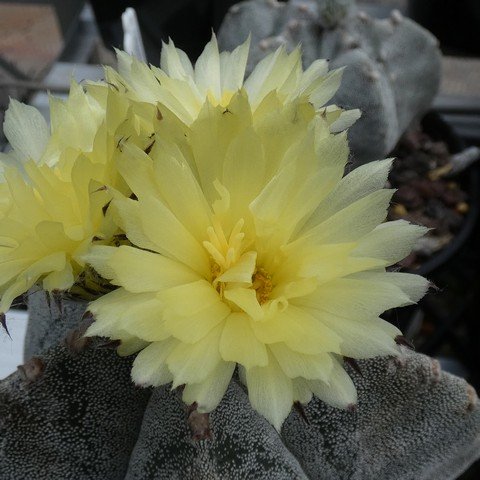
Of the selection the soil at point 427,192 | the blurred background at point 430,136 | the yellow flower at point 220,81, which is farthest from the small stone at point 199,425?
the soil at point 427,192

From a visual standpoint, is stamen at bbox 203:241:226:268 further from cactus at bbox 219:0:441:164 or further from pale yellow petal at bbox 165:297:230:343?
cactus at bbox 219:0:441:164

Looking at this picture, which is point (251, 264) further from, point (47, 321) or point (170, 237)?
point (47, 321)

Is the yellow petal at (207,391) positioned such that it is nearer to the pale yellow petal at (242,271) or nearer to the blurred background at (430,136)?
the pale yellow petal at (242,271)

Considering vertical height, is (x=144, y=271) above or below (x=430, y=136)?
above

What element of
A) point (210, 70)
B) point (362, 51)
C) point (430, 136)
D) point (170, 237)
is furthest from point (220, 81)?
point (430, 136)

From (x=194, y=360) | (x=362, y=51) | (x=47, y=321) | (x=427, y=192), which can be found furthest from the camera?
(x=427, y=192)

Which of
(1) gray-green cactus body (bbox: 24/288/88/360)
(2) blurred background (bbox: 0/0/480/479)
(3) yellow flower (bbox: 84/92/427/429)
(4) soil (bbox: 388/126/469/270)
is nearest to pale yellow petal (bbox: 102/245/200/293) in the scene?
(3) yellow flower (bbox: 84/92/427/429)
